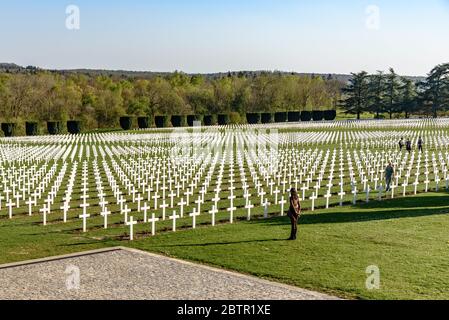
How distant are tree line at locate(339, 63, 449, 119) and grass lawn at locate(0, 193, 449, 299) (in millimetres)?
94905

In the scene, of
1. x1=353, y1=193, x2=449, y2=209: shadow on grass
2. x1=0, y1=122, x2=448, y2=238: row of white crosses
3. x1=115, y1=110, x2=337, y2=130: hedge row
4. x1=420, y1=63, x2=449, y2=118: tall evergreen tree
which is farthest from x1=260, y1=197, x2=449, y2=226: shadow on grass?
x1=420, y1=63, x2=449, y2=118: tall evergreen tree

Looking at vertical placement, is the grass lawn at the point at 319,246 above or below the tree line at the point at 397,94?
below

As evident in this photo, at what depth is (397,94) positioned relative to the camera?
111 m

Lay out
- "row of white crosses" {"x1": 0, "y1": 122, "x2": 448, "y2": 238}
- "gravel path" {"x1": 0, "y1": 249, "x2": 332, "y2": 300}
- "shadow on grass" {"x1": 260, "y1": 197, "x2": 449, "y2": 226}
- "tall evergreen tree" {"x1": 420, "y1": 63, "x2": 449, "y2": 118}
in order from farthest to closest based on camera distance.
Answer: "tall evergreen tree" {"x1": 420, "y1": 63, "x2": 449, "y2": 118}
"row of white crosses" {"x1": 0, "y1": 122, "x2": 448, "y2": 238}
"shadow on grass" {"x1": 260, "y1": 197, "x2": 449, "y2": 226}
"gravel path" {"x1": 0, "y1": 249, "x2": 332, "y2": 300}

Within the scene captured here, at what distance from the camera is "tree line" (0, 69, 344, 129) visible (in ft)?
272

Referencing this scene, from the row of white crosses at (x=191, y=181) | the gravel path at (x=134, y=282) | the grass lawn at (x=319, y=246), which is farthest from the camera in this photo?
the row of white crosses at (x=191, y=181)

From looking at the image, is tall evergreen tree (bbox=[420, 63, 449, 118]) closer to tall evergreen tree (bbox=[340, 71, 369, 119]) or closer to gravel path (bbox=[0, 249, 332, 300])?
tall evergreen tree (bbox=[340, 71, 369, 119])

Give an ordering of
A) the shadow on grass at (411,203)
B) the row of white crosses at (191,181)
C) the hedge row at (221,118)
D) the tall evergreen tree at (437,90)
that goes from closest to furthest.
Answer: the row of white crosses at (191,181)
the shadow on grass at (411,203)
the hedge row at (221,118)
the tall evergreen tree at (437,90)

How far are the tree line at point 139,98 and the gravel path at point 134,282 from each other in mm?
61776

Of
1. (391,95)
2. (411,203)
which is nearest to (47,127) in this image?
(411,203)

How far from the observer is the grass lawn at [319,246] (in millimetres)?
10273

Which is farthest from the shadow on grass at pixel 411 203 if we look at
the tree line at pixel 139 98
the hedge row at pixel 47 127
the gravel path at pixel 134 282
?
the tree line at pixel 139 98

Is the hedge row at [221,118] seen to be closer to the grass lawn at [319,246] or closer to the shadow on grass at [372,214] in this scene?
the shadow on grass at [372,214]
